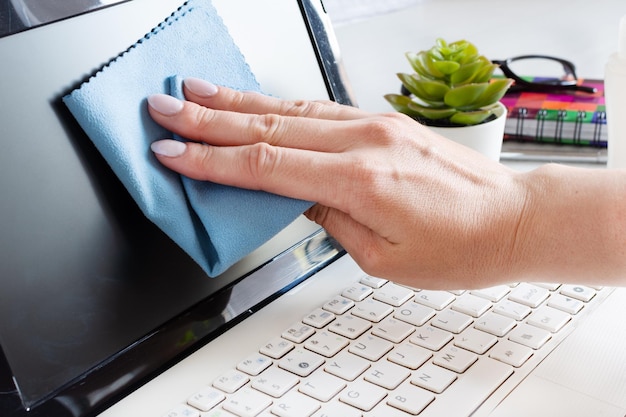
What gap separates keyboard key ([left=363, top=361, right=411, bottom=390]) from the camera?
0.47m

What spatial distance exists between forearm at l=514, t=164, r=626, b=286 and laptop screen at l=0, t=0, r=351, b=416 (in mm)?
209

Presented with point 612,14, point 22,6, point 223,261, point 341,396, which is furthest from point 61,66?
Answer: point 612,14

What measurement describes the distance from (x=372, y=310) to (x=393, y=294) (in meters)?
0.03

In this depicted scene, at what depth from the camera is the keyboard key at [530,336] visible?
1.66ft

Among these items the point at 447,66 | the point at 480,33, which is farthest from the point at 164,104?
the point at 480,33

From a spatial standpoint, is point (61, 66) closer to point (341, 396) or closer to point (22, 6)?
point (22, 6)

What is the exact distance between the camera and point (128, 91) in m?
0.49

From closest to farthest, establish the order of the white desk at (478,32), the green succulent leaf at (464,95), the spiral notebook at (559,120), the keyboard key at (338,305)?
the keyboard key at (338,305) < the green succulent leaf at (464,95) < the spiral notebook at (559,120) < the white desk at (478,32)

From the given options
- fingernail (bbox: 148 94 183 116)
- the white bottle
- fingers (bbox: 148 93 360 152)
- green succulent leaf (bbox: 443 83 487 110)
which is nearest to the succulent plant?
green succulent leaf (bbox: 443 83 487 110)

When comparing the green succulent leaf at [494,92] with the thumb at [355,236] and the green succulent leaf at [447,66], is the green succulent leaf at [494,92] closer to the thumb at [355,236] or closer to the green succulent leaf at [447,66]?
the green succulent leaf at [447,66]

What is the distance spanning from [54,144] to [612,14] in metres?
1.15

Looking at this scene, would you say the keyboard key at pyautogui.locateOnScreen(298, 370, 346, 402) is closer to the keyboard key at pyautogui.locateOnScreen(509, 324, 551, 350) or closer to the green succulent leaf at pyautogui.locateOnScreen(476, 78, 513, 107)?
the keyboard key at pyautogui.locateOnScreen(509, 324, 551, 350)

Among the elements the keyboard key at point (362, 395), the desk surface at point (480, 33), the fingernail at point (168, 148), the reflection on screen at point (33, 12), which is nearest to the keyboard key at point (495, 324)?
the keyboard key at point (362, 395)

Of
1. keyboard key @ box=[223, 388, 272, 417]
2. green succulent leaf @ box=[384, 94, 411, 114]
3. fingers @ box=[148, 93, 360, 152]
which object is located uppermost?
fingers @ box=[148, 93, 360, 152]
